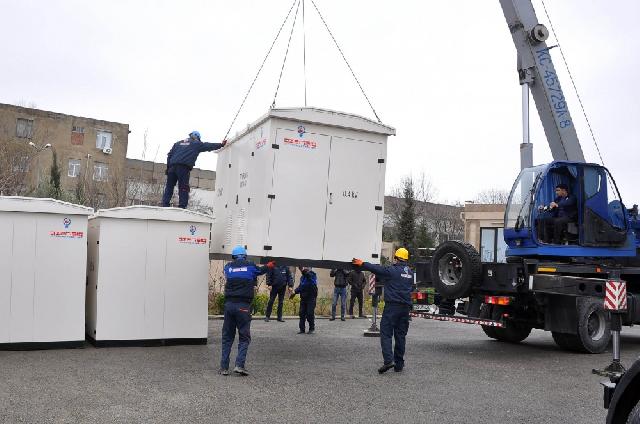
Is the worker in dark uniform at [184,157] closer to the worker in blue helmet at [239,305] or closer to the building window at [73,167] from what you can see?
the worker in blue helmet at [239,305]

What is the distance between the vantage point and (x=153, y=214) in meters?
11.9

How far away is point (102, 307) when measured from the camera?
11.5 meters

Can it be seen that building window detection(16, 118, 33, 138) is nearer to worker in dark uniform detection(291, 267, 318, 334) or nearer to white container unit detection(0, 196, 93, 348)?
worker in dark uniform detection(291, 267, 318, 334)

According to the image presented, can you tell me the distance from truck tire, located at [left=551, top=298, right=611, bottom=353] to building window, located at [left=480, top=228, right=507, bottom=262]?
1868 mm

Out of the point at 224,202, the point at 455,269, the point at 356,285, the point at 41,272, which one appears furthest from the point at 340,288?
A: the point at 41,272

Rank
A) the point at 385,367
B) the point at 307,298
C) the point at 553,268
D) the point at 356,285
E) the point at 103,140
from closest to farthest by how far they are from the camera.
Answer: the point at 385,367
the point at 553,268
the point at 307,298
the point at 356,285
the point at 103,140

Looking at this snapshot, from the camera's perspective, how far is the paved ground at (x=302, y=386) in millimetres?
7055

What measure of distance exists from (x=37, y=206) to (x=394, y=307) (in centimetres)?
632

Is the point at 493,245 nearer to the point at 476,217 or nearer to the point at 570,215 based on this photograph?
the point at 570,215

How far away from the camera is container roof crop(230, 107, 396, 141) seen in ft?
32.5

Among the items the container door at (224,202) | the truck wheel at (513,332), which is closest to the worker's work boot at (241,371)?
the container door at (224,202)

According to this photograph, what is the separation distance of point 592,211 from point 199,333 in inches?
302

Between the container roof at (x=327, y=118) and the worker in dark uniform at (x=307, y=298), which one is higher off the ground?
the container roof at (x=327, y=118)

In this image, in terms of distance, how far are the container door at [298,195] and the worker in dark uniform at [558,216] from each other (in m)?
4.43
